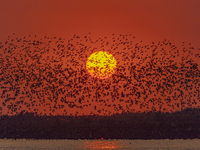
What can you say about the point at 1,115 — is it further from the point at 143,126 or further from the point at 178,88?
the point at 178,88

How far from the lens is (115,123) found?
956 cm

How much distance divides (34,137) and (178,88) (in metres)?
6.55

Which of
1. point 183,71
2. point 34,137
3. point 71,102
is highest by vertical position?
point 183,71
